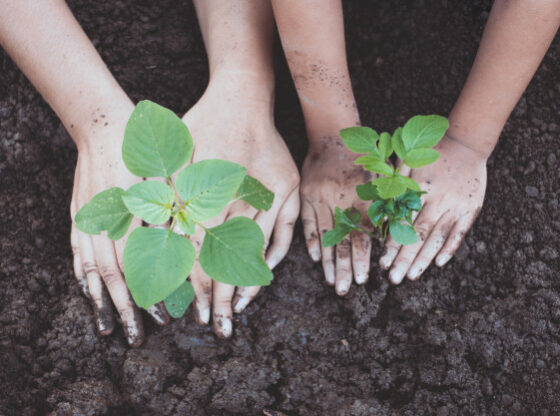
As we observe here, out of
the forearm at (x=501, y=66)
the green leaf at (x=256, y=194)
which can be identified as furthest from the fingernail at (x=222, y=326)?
the forearm at (x=501, y=66)

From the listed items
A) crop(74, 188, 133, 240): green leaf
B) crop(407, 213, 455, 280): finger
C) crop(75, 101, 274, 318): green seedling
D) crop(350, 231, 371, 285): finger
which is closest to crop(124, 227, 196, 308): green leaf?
crop(75, 101, 274, 318): green seedling

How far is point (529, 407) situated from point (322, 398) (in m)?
0.55

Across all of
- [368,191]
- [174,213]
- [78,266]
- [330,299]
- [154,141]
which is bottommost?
[330,299]

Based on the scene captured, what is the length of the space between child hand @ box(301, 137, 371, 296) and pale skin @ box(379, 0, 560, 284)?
0.08m

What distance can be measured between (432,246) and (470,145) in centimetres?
34

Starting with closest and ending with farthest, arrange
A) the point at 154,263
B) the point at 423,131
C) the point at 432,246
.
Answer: the point at 154,263
the point at 423,131
the point at 432,246

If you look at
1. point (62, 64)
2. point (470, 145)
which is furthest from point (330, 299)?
point (62, 64)

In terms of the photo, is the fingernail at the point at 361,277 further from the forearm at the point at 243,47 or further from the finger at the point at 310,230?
the forearm at the point at 243,47

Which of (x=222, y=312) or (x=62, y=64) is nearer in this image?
(x=222, y=312)

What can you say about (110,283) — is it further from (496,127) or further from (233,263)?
(496,127)

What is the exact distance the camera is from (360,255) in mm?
1543

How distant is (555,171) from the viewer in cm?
173

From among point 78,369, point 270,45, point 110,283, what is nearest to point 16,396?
point 78,369

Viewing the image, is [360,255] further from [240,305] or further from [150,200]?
[150,200]
